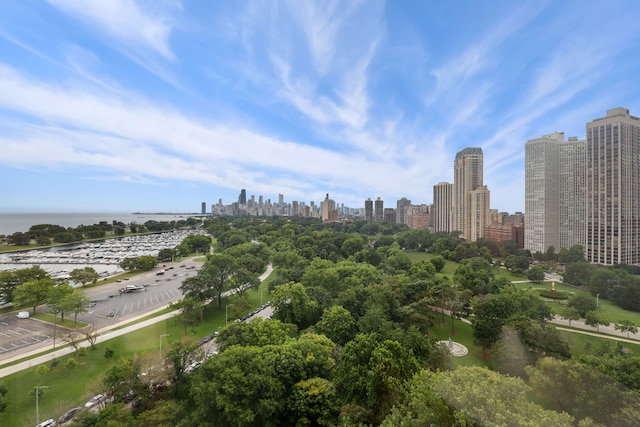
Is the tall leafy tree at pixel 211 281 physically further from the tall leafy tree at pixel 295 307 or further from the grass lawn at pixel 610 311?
the grass lawn at pixel 610 311

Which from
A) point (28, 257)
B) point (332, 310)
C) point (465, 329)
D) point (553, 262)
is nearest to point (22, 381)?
point (332, 310)

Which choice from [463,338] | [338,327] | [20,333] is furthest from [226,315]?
[463,338]

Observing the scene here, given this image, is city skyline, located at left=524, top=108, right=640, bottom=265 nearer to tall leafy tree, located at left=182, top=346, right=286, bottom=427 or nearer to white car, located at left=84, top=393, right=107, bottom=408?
tall leafy tree, located at left=182, top=346, right=286, bottom=427

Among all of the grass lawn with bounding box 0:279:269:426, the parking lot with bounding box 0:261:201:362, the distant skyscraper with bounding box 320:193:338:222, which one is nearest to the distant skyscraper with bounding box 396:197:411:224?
the distant skyscraper with bounding box 320:193:338:222

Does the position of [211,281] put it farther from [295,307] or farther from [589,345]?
[589,345]

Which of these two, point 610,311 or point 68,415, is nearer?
point 68,415

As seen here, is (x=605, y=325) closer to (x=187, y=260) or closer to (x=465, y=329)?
(x=465, y=329)

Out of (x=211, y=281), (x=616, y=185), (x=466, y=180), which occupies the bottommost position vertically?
(x=211, y=281)

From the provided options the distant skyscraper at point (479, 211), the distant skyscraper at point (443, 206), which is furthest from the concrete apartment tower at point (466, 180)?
the distant skyscraper at point (443, 206)
